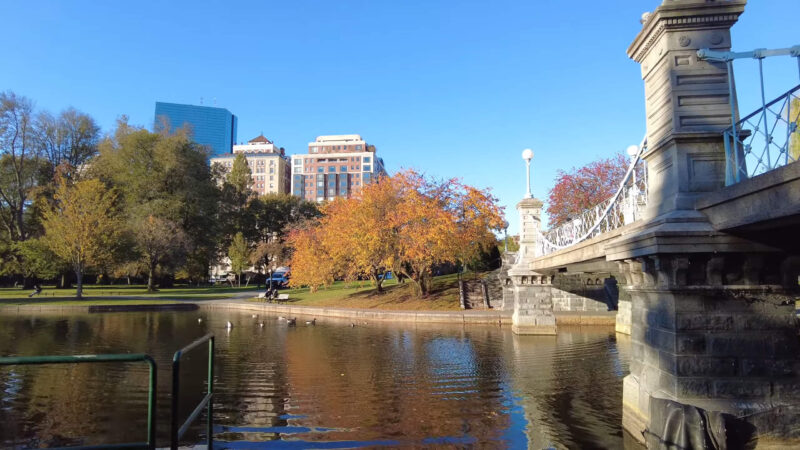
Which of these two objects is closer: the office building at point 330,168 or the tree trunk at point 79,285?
the tree trunk at point 79,285

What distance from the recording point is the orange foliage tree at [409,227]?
25.0 metres

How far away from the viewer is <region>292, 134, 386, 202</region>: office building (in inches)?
4579

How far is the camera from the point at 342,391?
9320mm

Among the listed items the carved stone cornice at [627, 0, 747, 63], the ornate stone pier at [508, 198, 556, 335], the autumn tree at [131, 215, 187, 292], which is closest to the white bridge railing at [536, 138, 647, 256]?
the ornate stone pier at [508, 198, 556, 335]

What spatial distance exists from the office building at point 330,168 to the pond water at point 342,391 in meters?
99.8

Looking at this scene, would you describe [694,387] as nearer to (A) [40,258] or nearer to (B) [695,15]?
(B) [695,15]

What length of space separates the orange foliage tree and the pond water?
8.32 m

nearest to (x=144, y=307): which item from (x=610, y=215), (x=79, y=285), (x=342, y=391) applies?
(x=79, y=285)

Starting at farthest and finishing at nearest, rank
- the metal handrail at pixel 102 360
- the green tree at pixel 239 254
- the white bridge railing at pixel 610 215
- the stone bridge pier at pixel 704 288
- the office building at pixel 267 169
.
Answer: the office building at pixel 267 169, the green tree at pixel 239 254, the white bridge railing at pixel 610 215, the stone bridge pier at pixel 704 288, the metal handrail at pixel 102 360

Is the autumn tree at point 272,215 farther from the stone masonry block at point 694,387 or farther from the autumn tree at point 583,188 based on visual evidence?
the stone masonry block at point 694,387

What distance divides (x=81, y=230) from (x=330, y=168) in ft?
294

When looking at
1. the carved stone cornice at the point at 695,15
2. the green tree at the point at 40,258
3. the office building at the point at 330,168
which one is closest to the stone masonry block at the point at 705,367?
the carved stone cornice at the point at 695,15

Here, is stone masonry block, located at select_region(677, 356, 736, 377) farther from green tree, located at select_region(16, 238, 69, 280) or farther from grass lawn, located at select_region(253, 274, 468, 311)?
green tree, located at select_region(16, 238, 69, 280)

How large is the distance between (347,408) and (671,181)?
19.7 ft
